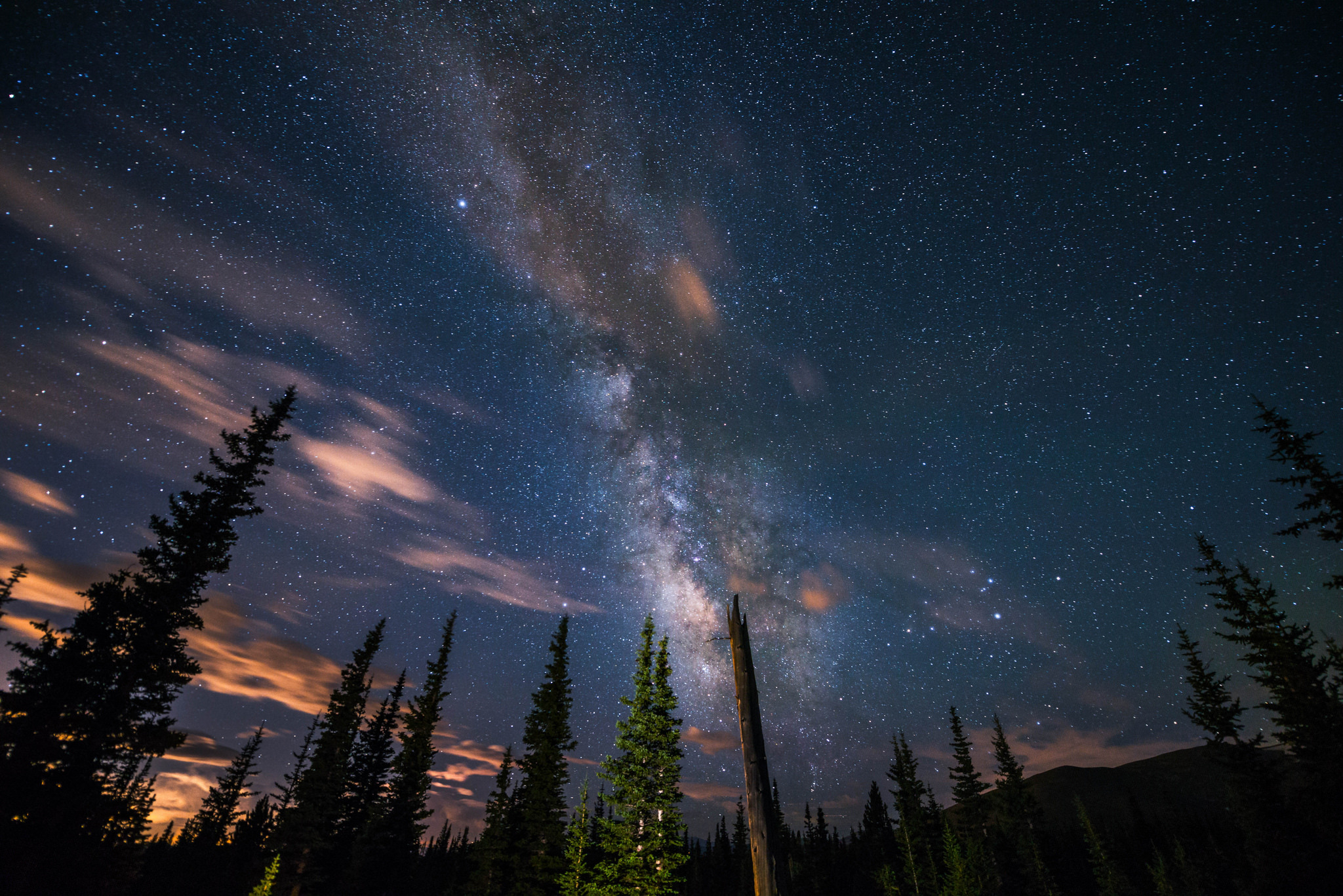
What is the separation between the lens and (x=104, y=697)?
1880 centimetres

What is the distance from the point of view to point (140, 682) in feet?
63.4

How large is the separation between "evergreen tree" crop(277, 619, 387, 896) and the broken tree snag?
1462 inches

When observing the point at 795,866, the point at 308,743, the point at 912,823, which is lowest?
the point at 795,866

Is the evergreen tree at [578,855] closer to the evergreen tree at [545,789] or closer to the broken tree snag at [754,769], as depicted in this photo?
the evergreen tree at [545,789]

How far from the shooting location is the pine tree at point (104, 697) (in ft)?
55.2

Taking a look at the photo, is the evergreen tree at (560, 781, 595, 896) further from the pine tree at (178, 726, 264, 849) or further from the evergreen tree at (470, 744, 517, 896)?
the pine tree at (178, 726, 264, 849)

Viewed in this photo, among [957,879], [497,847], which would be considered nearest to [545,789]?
[497,847]

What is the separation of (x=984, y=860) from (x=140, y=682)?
204ft

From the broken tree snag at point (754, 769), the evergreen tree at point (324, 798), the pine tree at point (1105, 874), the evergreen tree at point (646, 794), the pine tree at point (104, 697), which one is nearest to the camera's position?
the broken tree snag at point (754, 769)

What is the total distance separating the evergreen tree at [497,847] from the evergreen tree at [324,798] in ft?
30.1

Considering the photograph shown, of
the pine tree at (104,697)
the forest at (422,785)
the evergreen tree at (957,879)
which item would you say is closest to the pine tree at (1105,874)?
the forest at (422,785)

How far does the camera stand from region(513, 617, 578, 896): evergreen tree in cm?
2888

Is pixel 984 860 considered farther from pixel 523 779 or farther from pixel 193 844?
pixel 193 844

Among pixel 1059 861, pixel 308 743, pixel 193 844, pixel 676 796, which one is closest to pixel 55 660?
pixel 676 796
